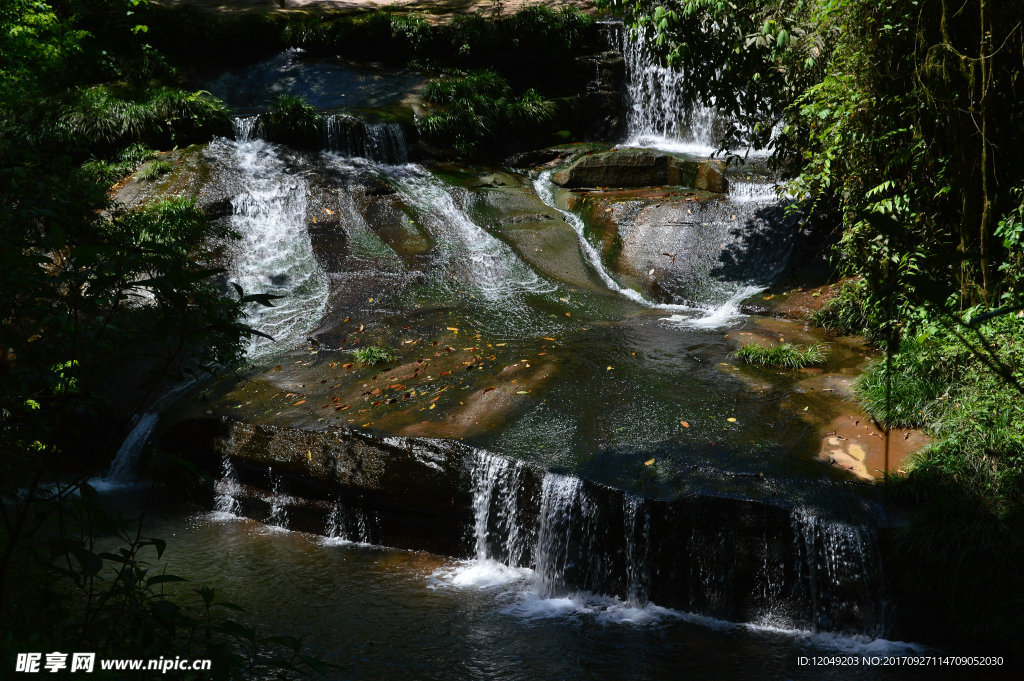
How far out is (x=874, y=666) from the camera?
16.8 ft

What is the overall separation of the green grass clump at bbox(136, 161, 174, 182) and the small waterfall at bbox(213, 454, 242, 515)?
6.46 meters

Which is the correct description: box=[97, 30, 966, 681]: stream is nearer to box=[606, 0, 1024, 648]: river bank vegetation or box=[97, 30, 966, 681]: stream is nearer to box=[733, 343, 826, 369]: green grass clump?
box=[733, 343, 826, 369]: green grass clump

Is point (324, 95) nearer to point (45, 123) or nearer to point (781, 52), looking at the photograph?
point (45, 123)

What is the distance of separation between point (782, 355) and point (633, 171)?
20.1ft

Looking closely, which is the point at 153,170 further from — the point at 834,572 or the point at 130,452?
the point at 834,572

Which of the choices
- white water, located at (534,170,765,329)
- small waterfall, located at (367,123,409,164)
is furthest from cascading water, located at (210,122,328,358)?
white water, located at (534,170,765,329)

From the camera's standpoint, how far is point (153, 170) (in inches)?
480

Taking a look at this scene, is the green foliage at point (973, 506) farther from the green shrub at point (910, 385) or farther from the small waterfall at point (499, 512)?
the small waterfall at point (499, 512)

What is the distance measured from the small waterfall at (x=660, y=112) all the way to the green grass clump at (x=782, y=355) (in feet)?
23.5

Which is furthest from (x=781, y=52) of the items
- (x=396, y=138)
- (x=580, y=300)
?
(x=396, y=138)

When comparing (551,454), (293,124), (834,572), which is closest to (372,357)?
(551,454)

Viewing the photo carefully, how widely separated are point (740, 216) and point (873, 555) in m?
6.88

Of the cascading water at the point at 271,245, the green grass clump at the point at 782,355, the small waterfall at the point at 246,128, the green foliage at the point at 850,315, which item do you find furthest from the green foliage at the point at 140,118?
the green foliage at the point at 850,315

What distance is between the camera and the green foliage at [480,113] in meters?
14.7
